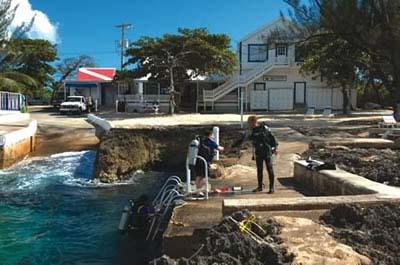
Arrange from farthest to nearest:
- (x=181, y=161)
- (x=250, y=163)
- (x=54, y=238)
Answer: (x=181, y=161) < (x=250, y=163) < (x=54, y=238)

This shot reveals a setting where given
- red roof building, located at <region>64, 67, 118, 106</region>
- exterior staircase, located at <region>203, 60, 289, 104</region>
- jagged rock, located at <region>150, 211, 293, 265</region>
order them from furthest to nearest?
1. red roof building, located at <region>64, 67, 118, 106</region>
2. exterior staircase, located at <region>203, 60, 289, 104</region>
3. jagged rock, located at <region>150, 211, 293, 265</region>

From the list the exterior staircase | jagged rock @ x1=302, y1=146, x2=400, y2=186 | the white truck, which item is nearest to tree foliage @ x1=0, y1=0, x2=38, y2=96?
the white truck

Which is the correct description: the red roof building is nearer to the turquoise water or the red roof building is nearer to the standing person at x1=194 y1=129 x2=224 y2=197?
the turquoise water

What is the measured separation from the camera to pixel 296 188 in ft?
44.1

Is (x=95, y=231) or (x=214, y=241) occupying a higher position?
(x=214, y=241)

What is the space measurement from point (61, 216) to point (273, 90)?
37.7 meters

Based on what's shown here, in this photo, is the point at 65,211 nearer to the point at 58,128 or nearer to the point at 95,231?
the point at 95,231

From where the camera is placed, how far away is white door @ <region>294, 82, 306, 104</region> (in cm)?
5213

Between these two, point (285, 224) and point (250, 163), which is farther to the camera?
point (250, 163)

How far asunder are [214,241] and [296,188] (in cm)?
626

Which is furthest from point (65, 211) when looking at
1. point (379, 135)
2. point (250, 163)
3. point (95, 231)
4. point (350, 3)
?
point (350, 3)

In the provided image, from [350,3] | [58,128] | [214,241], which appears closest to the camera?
[214,241]

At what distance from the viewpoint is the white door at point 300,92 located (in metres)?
52.1

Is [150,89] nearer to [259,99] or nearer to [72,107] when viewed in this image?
[72,107]
